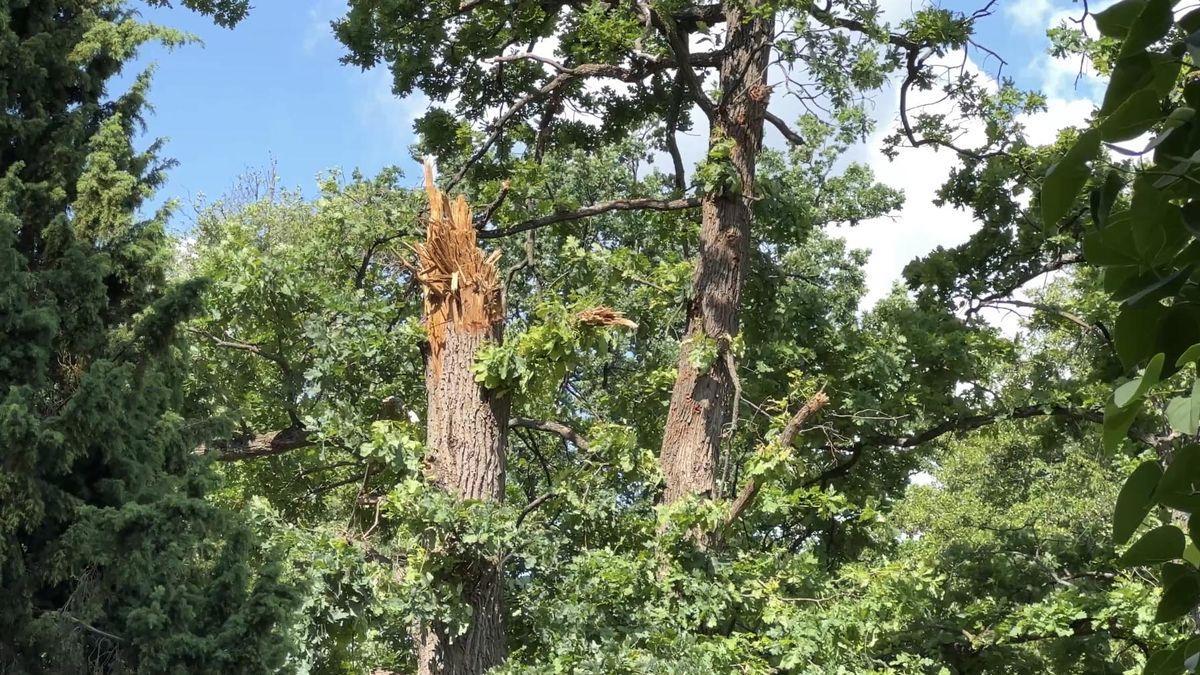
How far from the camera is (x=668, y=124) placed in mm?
9797

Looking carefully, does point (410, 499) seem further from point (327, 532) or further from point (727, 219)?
point (727, 219)

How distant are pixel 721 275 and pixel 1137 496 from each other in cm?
795

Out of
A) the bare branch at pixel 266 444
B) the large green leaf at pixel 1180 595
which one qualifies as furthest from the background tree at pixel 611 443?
the large green leaf at pixel 1180 595

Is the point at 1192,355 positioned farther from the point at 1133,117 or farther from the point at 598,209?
the point at 598,209

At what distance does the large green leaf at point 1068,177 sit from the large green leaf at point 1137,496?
0.19 m

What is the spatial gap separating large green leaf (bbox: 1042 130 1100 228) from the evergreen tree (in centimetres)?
592

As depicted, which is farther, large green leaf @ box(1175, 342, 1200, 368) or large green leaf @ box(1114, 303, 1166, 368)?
large green leaf @ box(1114, 303, 1166, 368)

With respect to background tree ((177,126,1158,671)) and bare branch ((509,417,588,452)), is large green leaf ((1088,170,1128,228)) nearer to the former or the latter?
background tree ((177,126,1158,671))

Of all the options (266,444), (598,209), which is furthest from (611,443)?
(266,444)

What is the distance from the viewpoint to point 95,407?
6258mm

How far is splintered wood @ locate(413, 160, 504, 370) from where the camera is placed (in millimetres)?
7754

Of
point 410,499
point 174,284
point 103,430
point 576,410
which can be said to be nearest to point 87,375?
point 103,430

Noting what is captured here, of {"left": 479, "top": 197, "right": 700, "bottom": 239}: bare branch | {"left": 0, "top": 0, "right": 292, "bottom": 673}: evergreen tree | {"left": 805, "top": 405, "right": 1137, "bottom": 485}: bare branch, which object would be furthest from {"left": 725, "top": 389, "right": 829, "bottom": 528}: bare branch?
{"left": 0, "top": 0, "right": 292, "bottom": 673}: evergreen tree

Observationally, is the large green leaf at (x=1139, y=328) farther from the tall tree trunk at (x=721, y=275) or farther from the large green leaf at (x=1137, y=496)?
the tall tree trunk at (x=721, y=275)
